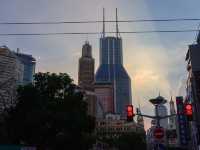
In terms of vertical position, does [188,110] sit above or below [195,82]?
below

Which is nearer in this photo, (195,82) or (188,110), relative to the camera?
(188,110)

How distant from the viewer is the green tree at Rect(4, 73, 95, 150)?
47938 millimetres

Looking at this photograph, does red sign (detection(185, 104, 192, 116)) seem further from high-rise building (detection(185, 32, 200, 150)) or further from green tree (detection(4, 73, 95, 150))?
high-rise building (detection(185, 32, 200, 150))

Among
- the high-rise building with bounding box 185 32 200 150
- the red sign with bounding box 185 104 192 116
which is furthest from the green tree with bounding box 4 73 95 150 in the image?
the high-rise building with bounding box 185 32 200 150

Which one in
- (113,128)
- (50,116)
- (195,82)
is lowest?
(50,116)

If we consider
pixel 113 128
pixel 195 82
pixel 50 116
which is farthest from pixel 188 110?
pixel 113 128

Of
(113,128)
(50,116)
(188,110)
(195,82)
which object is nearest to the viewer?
(188,110)

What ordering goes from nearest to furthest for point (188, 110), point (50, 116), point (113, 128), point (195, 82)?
A: point (188, 110), point (50, 116), point (195, 82), point (113, 128)

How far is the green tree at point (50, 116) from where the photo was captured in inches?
1887

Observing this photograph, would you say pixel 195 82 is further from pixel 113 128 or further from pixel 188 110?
pixel 113 128

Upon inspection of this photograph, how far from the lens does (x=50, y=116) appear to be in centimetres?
4775

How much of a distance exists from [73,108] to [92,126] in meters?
4.52

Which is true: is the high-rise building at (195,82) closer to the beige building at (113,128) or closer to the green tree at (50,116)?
the green tree at (50,116)

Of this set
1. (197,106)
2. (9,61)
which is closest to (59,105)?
(9,61)
